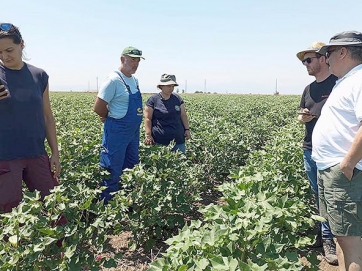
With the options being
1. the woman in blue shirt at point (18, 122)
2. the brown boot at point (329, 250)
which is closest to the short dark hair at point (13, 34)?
the woman in blue shirt at point (18, 122)

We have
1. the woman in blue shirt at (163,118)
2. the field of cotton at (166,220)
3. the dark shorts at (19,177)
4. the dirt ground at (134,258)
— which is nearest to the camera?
the field of cotton at (166,220)

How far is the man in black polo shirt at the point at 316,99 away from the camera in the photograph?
3.48m

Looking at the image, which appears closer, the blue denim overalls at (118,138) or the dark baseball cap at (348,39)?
the dark baseball cap at (348,39)

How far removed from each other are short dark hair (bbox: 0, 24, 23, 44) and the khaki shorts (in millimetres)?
2411

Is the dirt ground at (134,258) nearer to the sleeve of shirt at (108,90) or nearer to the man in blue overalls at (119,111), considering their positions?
the man in blue overalls at (119,111)

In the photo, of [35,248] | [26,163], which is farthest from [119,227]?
[35,248]

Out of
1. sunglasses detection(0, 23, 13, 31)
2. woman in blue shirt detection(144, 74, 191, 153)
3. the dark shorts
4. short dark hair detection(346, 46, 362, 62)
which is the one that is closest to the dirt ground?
the dark shorts

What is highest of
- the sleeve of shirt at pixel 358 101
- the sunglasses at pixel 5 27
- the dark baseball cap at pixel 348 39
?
the sunglasses at pixel 5 27

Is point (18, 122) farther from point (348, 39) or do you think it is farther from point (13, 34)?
point (348, 39)

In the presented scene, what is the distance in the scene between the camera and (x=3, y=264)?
196cm

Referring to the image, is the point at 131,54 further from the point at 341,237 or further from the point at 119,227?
the point at 341,237

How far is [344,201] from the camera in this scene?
238cm

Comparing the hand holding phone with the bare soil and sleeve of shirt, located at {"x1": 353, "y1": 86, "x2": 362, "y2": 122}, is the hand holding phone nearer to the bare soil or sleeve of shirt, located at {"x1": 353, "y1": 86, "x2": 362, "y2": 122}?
the bare soil

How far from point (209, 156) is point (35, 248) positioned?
4113 mm
